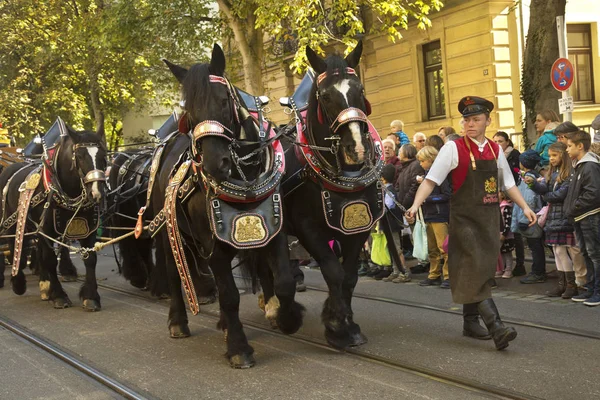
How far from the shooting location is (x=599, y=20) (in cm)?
1820

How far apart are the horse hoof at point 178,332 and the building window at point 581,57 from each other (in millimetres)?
13979

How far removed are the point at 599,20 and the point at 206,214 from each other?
15.2m

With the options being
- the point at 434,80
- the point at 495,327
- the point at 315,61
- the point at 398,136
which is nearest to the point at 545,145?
the point at 398,136

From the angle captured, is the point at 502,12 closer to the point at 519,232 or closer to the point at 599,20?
the point at 599,20

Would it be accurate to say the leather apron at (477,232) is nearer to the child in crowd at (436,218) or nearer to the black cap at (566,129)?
the black cap at (566,129)

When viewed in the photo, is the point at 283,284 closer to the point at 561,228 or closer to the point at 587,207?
the point at 587,207

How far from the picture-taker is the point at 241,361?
5.98 meters

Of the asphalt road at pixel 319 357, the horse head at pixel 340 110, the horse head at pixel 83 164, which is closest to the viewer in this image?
the asphalt road at pixel 319 357

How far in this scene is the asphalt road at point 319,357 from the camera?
17.0 ft

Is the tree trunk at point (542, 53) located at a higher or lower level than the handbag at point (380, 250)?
higher

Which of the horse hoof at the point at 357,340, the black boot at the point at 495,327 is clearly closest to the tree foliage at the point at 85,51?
the horse hoof at the point at 357,340

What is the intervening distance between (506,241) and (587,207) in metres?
1.92

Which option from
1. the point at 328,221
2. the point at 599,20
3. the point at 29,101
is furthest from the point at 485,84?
the point at 29,101

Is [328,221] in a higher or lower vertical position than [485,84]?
lower
